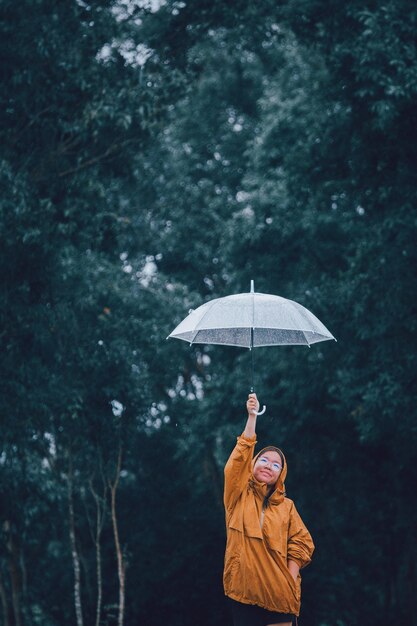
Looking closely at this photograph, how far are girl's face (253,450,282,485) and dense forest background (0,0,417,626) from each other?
5239mm

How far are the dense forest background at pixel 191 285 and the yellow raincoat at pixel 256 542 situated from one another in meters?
5.29

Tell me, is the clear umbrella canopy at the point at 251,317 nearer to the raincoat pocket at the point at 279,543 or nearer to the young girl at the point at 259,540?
the young girl at the point at 259,540

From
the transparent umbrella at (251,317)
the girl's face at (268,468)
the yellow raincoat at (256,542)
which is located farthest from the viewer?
the transparent umbrella at (251,317)

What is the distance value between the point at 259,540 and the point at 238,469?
343mm

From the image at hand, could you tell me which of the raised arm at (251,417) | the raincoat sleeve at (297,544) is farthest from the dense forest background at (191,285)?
the raincoat sleeve at (297,544)

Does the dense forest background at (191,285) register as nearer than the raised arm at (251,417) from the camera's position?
No

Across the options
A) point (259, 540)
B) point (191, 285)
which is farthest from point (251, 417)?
point (191, 285)

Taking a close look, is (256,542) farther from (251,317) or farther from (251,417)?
(251,317)

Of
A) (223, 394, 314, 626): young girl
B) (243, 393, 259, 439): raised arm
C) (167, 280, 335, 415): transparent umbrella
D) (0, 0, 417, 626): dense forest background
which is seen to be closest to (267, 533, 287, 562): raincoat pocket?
(223, 394, 314, 626): young girl

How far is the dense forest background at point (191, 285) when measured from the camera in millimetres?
9750

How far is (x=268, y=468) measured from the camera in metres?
4.43

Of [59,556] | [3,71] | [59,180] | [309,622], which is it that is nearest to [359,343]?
[309,622]

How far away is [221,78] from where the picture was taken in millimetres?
17719

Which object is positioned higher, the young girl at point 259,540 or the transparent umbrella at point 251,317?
the transparent umbrella at point 251,317
